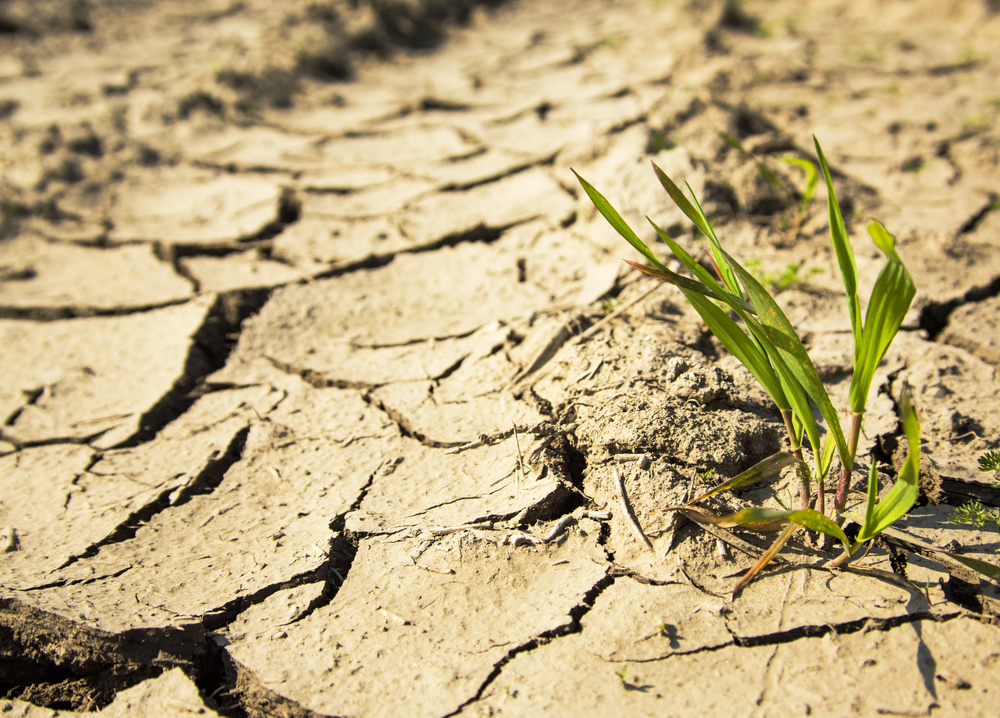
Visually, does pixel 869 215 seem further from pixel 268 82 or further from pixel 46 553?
pixel 268 82

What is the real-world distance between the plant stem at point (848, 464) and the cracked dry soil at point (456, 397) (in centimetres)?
12

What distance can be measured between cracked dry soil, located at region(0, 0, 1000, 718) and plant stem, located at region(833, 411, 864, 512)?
0.40 feet

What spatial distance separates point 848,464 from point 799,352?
0.68ft

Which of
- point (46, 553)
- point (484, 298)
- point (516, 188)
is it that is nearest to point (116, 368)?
point (46, 553)

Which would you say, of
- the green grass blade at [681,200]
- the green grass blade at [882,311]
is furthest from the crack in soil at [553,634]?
the green grass blade at [681,200]

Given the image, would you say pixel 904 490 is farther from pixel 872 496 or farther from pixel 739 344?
pixel 739 344

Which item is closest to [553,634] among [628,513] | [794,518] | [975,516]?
[628,513]

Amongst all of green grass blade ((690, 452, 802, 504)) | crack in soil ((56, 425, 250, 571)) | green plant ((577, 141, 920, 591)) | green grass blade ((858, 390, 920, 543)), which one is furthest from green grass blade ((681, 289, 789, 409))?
crack in soil ((56, 425, 250, 571))

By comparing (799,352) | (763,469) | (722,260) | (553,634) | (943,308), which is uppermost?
(722,260)

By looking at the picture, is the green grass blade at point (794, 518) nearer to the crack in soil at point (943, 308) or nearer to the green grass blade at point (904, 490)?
the green grass blade at point (904, 490)

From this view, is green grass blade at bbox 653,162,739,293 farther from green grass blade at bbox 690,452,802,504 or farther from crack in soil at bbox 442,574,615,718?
crack in soil at bbox 442,574,615,718

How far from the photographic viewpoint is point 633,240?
1.05 metres

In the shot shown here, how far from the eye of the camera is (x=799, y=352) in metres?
1.08

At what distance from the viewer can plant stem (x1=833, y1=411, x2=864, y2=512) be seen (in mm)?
1045
